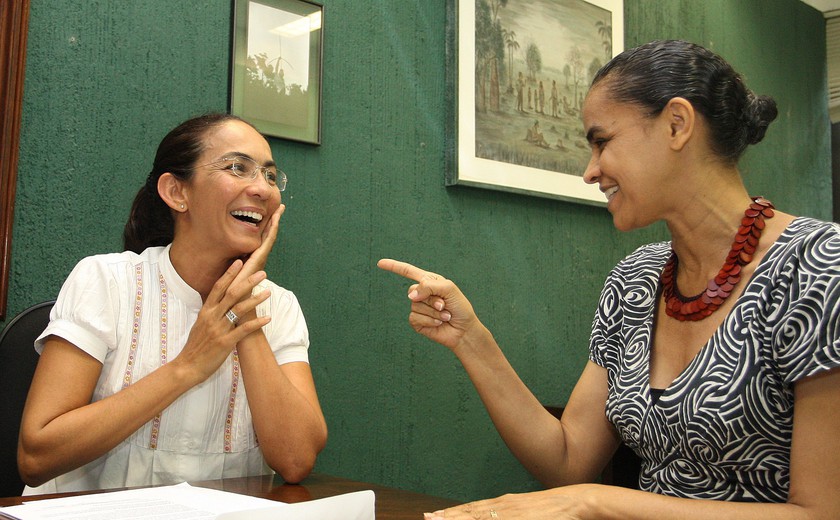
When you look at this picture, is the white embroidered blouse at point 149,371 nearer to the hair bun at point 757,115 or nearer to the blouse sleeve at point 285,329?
the blouse sleeve at point 285,329

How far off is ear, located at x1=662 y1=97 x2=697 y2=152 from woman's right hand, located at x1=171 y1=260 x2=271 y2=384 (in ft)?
2.89

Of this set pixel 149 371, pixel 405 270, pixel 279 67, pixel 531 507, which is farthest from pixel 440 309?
pixel 279 67

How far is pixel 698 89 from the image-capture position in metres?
1.35

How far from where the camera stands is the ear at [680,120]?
1.34m

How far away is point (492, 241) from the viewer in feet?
8.76

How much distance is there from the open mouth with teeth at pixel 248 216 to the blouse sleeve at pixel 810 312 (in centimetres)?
112

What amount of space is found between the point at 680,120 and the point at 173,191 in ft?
3.73

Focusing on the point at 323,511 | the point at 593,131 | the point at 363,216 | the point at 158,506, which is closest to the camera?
the point at 323,511

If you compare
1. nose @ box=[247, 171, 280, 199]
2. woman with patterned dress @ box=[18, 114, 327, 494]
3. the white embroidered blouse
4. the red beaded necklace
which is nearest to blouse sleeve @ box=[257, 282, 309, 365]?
woman with patterned dress @ box=[18, 114, 327, 494]

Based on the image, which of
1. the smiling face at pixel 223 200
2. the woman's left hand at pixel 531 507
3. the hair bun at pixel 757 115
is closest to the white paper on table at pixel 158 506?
the woman's left hand at pixel 531 507

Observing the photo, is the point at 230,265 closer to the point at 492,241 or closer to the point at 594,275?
the point at 492,241

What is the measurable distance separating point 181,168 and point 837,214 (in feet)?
13.2

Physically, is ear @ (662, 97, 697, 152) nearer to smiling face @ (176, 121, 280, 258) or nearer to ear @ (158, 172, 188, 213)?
smiling face @ (176, 121, 280, 258)

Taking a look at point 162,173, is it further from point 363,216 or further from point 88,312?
point 363,216
